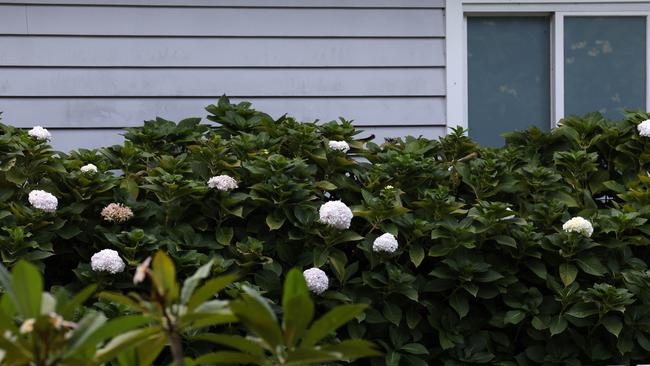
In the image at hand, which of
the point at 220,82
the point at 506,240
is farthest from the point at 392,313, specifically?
the point at 220,82

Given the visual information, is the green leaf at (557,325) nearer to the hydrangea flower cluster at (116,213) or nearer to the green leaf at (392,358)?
the green leaf at (392,358)

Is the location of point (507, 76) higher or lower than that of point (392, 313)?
higher

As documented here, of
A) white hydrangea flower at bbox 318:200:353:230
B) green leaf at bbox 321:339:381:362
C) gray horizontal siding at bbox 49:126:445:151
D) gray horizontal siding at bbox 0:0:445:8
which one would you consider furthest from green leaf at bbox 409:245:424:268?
green leaf at bbox 321:339:381:362

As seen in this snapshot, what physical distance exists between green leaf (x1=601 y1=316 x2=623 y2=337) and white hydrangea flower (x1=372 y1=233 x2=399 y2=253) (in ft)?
2.88

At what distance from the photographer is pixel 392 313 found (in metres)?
3.47

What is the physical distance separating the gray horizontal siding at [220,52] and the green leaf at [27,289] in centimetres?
388

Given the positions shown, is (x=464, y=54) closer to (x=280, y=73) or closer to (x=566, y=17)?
(x=566, y=17)

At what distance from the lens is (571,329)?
11.7 ft

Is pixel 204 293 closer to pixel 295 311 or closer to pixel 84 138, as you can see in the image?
pixel 295 311

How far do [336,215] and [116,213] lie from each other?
0.88 meters

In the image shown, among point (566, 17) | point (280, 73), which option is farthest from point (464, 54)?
point (280, 73)

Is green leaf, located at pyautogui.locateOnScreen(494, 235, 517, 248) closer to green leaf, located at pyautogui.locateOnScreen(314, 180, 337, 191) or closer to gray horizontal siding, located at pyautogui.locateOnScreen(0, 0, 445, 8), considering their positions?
green leaf, located at pyautogui.locateOnScreen(314, 180, 337, 191)

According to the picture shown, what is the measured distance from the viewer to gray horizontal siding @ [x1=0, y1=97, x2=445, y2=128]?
14.8 ft

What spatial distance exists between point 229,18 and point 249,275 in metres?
1.67
